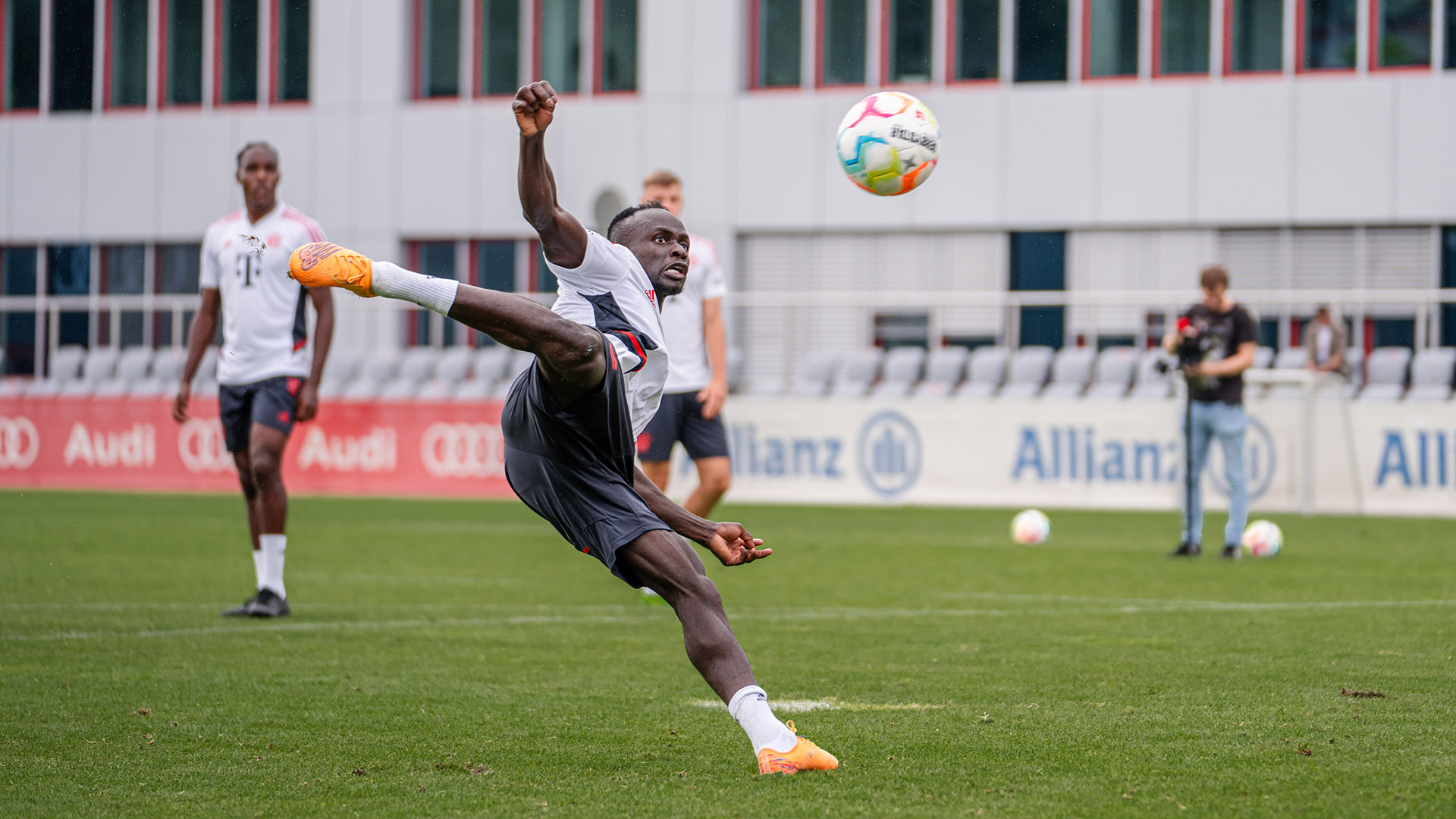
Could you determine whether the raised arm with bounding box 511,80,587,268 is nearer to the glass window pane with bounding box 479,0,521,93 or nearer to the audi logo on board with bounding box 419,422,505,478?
the audi logo on board with bounding box 419,422,505,478

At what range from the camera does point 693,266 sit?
9.04 meters

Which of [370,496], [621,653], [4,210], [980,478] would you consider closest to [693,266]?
[621,653]

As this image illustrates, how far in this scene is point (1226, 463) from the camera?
39.9 ft

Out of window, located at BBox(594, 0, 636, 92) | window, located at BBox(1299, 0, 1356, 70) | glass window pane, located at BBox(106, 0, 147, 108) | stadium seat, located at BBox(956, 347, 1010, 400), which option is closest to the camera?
stadium seat, located at BBox(956, 347, 1010, 400)

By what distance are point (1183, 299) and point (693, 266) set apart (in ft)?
42.2

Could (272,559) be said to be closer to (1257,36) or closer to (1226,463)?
(1226,463)

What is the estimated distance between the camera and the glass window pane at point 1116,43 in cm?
2598

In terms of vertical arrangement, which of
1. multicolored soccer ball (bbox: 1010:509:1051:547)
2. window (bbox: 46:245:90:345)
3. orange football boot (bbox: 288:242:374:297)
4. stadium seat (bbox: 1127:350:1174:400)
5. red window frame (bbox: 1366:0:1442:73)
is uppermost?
red window frame (bbox: 1366:0:1442:73)

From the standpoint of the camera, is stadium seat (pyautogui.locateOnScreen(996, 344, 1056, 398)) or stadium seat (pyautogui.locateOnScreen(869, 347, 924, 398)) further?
stadium seat (pyautogui.locateOnScreen(869, 347, 924, 398))

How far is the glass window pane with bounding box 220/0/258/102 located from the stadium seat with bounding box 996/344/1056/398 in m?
16.6

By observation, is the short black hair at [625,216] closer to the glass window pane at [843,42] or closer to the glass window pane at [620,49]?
the glass window pane at [843,42]

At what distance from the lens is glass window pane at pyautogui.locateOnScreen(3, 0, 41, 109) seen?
31.0m

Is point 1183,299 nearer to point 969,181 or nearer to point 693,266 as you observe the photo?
point 969,181

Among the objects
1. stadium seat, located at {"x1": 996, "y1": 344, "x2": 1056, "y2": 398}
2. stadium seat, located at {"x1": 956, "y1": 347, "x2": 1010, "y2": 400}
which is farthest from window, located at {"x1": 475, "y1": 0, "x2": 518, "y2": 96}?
stadium seat, located at {"x1": 996, "y1": 344, "x2": 1056, "y2": 398}
